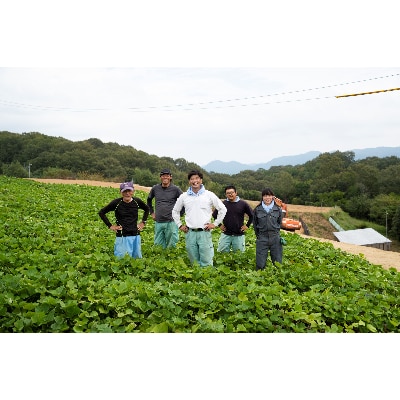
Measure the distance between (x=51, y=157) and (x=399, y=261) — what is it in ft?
105

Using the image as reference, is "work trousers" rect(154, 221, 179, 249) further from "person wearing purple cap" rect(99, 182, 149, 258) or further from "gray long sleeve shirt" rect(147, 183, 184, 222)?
"person wearing purple cap" rect(99, 182, 149, 258)

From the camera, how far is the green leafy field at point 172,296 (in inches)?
139

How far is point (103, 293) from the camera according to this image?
158 inches

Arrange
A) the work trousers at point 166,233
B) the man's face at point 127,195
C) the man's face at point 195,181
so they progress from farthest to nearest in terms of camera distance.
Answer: the work trousers at point 166,233, the man's face at point 127,195, the man's face at point 195,181

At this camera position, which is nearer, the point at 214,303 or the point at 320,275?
the point at 214,303

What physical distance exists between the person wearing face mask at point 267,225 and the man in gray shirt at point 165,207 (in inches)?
52.7

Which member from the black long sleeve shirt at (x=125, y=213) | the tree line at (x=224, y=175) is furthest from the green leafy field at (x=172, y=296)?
the tree line at (x=224, y=175)

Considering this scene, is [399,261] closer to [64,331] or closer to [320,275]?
[320,275]

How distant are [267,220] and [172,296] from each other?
1.98 meters

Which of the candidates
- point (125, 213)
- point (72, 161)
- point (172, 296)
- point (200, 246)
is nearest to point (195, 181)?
point (200, 246)

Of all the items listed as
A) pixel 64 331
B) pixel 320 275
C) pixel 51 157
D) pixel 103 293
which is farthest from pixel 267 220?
pixel 51 157

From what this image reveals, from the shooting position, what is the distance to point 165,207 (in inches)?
238

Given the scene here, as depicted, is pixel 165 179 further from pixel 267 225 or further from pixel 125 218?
pixel 267 225

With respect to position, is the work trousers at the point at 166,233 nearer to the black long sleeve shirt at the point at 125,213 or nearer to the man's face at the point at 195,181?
the black long sleeve shirt at the point at 125,213
